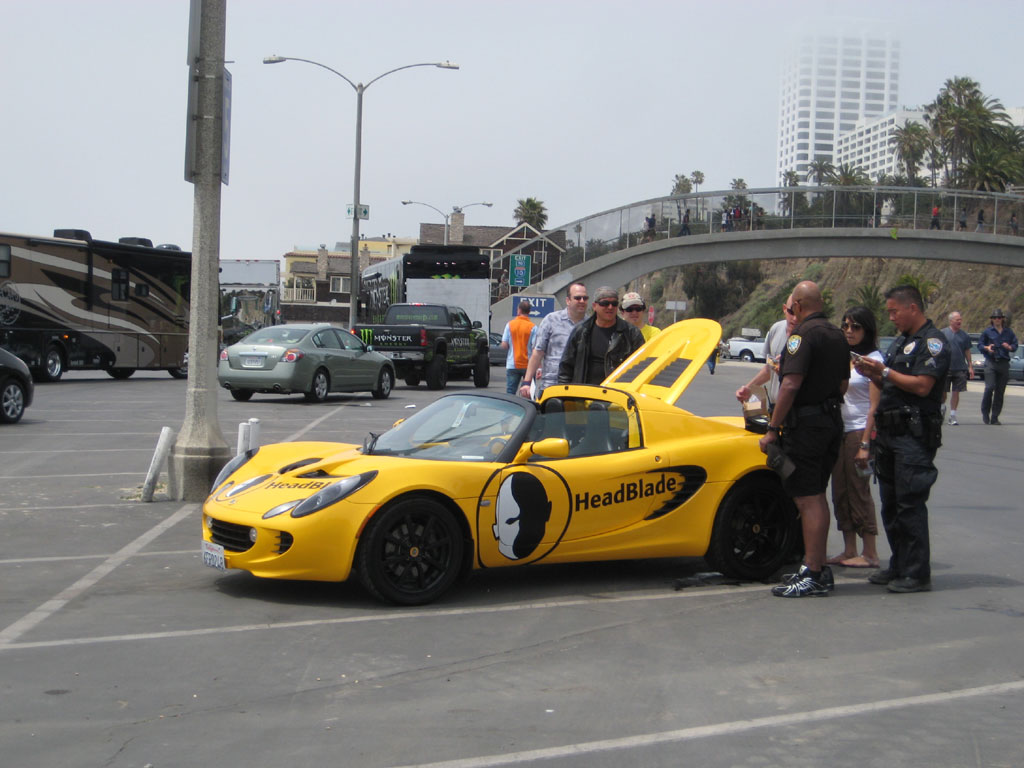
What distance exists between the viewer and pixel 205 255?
32.6 feet

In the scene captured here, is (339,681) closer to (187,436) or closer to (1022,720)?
(1022,720)

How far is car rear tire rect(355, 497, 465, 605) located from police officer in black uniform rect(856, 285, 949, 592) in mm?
2663

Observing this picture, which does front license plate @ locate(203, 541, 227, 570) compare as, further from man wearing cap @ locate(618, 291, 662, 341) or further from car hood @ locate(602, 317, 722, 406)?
man wearing cap @ locate(618, 291, 662, 341)

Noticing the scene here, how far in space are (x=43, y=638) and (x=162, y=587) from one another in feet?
3.86

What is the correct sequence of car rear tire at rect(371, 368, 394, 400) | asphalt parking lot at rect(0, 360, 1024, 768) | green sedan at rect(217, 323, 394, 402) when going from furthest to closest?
car rear tire at rect(371, 368, 394, 400) → green sedan at rect(217, 323, 394, 402) → asphalt parking lot at rect(0, 360, 1024, 768)

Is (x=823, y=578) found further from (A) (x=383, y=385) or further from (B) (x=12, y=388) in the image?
(A) (x=383, y=385)

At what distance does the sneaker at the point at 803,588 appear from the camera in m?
6.74

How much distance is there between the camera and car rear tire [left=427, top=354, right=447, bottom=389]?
85.6ft

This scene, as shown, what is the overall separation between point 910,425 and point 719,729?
3.15 meters

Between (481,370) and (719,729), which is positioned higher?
(481,370)

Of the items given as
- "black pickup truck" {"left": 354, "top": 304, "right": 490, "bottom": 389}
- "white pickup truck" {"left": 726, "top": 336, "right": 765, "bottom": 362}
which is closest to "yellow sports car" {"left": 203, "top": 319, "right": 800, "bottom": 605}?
"black pickup truck" {"left": 354, "top": 304, "right": 490, "bottom": 389}

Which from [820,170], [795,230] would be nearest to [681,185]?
[820,170]

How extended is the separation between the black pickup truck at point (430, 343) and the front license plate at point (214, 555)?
1839cm

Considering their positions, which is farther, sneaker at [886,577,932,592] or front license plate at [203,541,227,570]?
sneaker at [886,577,932,592]
